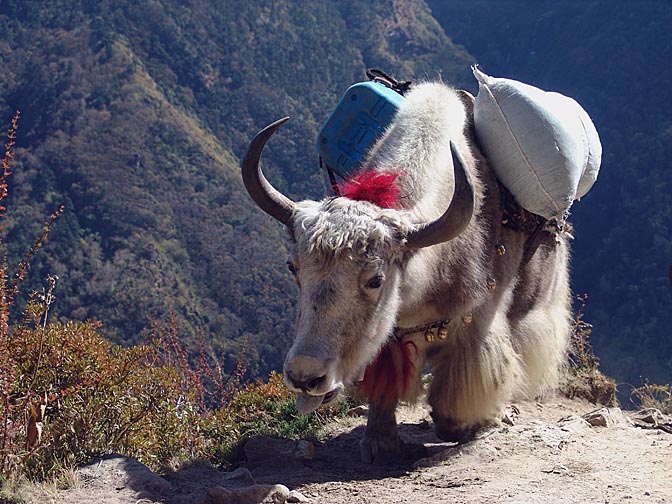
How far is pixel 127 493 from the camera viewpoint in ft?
9.95

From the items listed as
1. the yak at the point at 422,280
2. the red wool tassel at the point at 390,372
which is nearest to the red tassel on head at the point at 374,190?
the yak at the point at 422,280

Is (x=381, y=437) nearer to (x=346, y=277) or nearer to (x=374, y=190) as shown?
(x=346, y=277)

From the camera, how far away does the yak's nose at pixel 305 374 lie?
2926 mm

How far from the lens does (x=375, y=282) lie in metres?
3.14

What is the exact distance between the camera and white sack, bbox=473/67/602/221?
12.9 feet

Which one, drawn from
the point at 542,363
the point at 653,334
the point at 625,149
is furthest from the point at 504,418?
the point at 625,149

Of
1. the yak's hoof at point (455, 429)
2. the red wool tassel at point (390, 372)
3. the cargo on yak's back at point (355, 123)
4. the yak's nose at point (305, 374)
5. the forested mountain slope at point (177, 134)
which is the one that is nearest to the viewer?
the yak's nose at point (305, 374)

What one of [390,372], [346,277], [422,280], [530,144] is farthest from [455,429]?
[530,144]

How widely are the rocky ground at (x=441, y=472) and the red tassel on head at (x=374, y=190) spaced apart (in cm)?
119

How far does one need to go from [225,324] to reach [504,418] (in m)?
15.5

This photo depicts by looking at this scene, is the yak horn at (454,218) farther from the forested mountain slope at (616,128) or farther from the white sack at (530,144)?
the forested mountain slope at (616,128)

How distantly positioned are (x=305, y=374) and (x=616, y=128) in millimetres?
26548

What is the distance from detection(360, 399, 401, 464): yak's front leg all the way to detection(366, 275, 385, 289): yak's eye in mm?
886

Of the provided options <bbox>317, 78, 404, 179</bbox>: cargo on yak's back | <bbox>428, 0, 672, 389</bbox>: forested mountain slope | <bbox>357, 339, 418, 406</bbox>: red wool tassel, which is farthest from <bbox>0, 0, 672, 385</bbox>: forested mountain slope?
<bbox>357, 339, 418, 406</bbox>: red wool tassel
